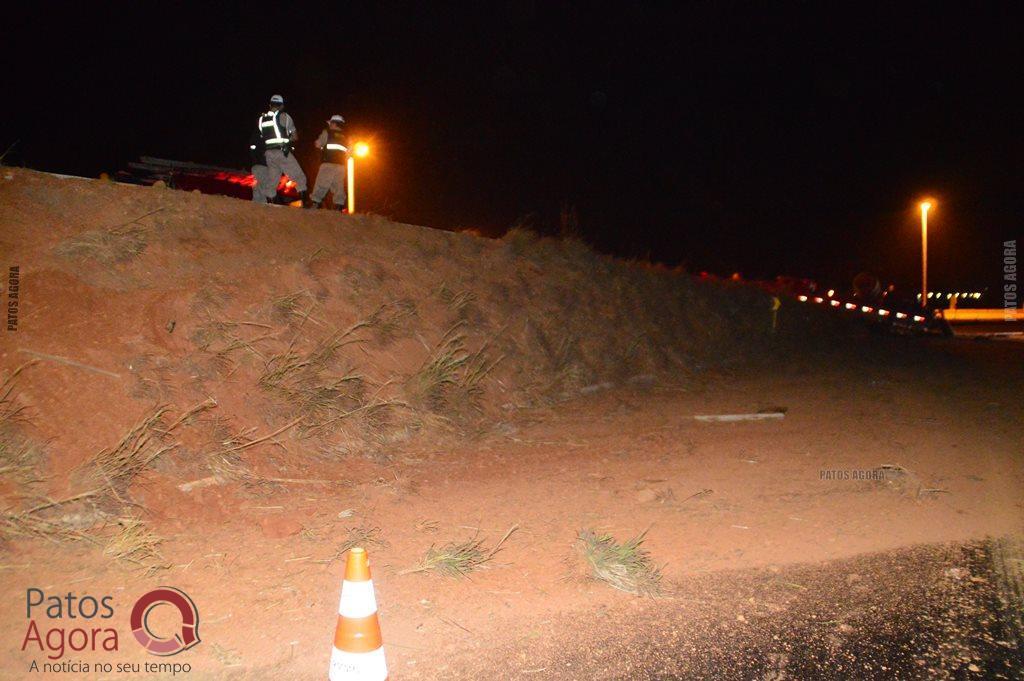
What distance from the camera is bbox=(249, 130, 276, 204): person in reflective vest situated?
488 inches

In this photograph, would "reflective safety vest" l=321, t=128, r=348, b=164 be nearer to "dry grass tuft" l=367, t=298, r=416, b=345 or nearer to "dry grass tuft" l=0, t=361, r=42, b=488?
"dry grass tuft" l=367, t=298, r=416, b=345

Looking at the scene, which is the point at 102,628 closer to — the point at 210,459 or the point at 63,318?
the point at 210,459

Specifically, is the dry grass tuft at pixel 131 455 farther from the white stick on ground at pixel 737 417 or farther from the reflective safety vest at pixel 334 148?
the reflective safety vest at pixel 334 148

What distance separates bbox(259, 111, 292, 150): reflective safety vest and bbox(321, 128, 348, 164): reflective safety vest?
3.51ft

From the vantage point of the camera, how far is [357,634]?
352 centimetres

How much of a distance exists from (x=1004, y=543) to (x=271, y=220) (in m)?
9.56

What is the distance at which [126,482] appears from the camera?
6.17m

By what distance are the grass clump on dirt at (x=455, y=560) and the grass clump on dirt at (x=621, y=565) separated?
2.49 ft

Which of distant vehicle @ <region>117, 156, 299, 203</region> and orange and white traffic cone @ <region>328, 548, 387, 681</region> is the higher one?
distant vehicle @ <region>117, 156, 299, 203</region>

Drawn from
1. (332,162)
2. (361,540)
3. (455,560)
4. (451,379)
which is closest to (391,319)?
(451,379)

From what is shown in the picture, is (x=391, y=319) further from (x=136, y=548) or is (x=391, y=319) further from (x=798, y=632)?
(x=798, y=632)

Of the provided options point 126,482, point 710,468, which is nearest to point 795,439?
point 710,468

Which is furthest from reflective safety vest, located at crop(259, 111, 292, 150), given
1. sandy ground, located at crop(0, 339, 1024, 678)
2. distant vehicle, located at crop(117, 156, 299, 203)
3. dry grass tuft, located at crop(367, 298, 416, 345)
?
sandy ground, located at crop(0, 339, 1024, 678)

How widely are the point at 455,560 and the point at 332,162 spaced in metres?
9.59
